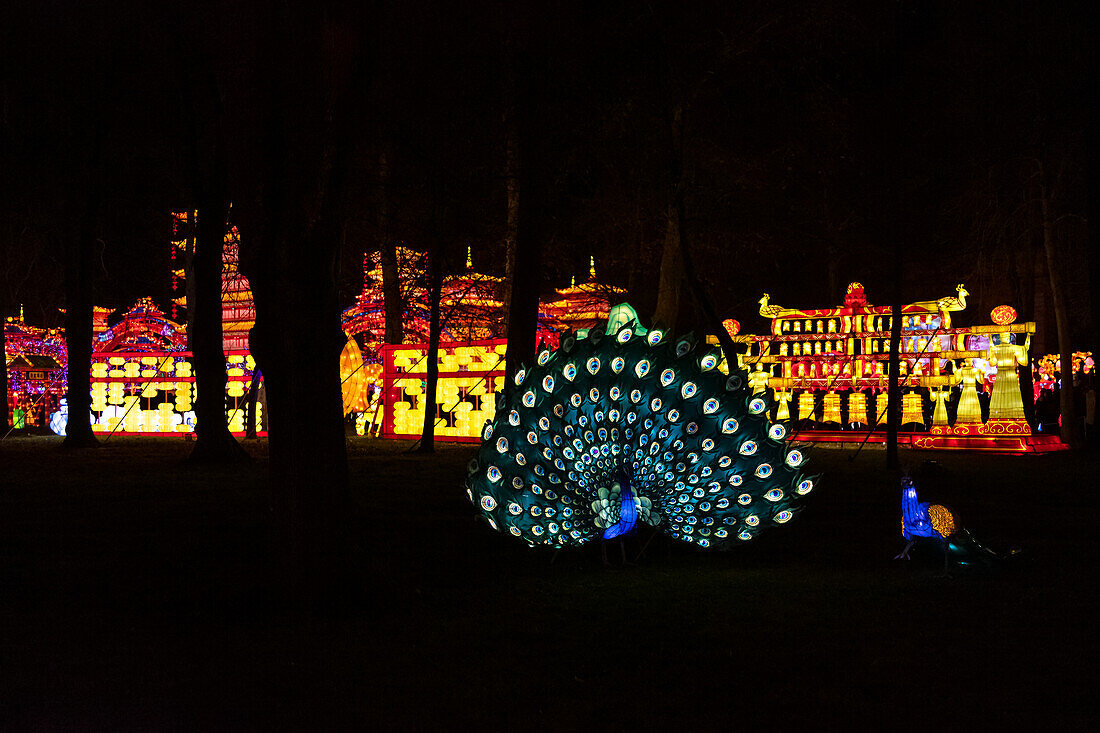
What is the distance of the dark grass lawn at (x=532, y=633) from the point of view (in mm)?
4812

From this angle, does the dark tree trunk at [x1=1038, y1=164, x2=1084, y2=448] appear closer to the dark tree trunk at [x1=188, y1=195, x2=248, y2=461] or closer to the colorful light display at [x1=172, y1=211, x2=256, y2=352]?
the dark tree trunk at [x1=188, y1=195, x2=248, y2=461]

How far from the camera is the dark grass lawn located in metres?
4.81

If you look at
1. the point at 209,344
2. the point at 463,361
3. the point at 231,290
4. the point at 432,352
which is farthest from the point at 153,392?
the point at 209,344

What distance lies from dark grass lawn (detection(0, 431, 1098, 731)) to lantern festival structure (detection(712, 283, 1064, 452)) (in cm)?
1189

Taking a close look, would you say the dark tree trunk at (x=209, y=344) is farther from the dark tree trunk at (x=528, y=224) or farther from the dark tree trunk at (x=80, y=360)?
the dark tree trunk at (x=80, y=360)

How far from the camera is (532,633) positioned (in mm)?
6379

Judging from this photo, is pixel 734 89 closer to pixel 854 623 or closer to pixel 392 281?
pixel 392 281

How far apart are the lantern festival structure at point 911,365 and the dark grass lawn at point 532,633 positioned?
11.9m

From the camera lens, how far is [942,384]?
23.7 meters

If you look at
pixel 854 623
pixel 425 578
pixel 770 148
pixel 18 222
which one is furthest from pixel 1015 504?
pixel 18 222

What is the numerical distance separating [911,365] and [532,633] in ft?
64.5

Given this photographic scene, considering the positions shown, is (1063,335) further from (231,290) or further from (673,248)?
(231,290)

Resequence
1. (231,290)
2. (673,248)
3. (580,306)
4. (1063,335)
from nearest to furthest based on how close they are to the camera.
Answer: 1. (673,248)
2. (1063,335)
3. (580,306)
4. (231,290)

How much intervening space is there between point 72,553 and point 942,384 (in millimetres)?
19897
